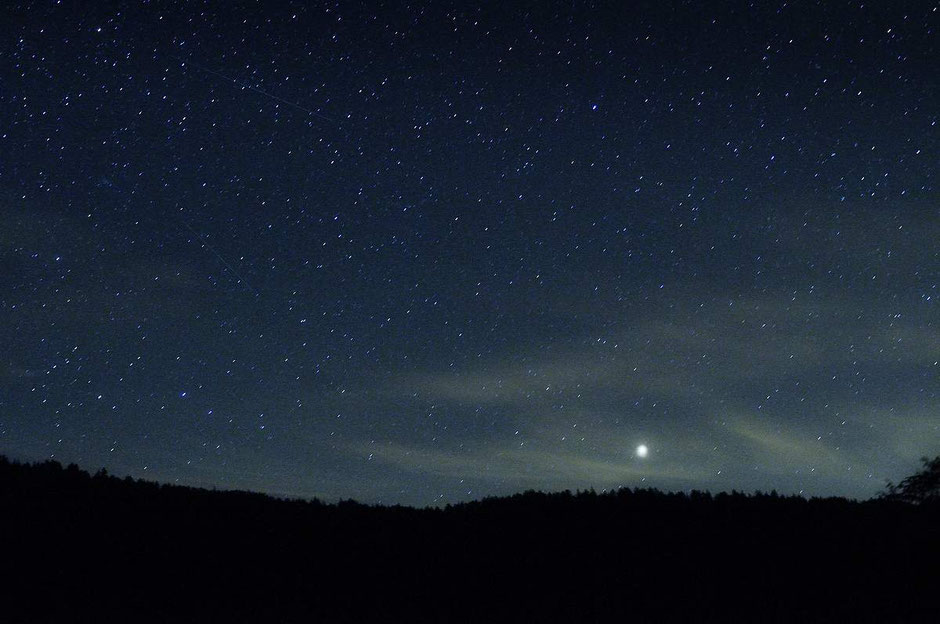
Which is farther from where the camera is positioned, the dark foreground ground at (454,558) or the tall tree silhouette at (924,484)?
the tall tree silhouette at (924,484)

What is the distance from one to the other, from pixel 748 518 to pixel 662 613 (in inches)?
Answer: 176

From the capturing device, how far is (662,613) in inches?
602

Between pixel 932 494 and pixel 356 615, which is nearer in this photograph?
pixel 356 615

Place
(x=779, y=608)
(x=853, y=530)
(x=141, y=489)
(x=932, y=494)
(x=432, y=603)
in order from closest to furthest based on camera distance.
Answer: (x=779, y=608)
(x=432, y=603)
(x=853, y=530)
(x=141, y=489)
(x=932, y=494)

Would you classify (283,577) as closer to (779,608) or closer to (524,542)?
(524,542)

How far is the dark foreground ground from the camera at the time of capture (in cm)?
1522

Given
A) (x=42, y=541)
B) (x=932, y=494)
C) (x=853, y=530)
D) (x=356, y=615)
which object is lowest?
(x=356, y=615)

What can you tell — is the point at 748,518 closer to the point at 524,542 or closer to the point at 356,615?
the point at 524,542

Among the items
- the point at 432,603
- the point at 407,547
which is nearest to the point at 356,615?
the point at 432,603

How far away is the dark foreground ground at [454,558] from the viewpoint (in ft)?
49.9

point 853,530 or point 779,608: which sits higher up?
point 853,530

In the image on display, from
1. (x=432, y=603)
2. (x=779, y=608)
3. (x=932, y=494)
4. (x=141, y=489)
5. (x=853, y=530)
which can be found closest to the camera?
(x=779, y=608)

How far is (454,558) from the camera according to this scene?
703 inches

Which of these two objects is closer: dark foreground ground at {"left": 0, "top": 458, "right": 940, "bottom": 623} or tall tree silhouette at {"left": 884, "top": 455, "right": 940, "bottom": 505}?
dark foreground ground at {"left": 0, "top": 458, "right": 940, "bottom": 623}
